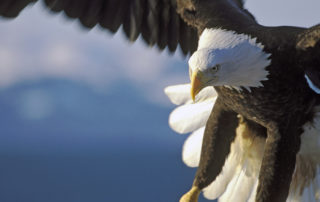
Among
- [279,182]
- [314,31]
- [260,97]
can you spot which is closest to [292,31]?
[314,31]

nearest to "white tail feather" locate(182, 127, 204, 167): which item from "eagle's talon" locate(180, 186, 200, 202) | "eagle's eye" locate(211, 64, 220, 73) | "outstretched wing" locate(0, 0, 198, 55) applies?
"eagle's talon" locate(180, 186, 200, 202)

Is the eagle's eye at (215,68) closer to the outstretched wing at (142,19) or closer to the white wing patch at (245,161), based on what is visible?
the white wing patch at (245,161)

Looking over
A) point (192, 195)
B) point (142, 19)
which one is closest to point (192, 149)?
point (192, 195)

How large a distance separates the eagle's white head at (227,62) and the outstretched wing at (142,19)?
26.3 inches

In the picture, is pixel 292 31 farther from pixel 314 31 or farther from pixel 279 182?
pixel 279 182

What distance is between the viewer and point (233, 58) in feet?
9.21

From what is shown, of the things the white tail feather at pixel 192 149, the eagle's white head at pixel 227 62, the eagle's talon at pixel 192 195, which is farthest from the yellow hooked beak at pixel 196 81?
the white tail feather at pixel 192 149

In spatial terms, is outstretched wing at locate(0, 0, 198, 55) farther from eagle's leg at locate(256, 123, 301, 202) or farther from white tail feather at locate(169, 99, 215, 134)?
eagle's leg at locate(256, 123, 301, 202)

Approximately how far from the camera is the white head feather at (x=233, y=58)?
2.75 meters

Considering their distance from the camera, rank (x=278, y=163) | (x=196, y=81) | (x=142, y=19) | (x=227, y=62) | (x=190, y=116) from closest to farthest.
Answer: (x=196, y=81)
(x=227, y=62)
(x=278, y=163)
(x=142, y=19)
(x=190, y=116)

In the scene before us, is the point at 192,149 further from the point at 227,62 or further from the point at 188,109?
the point at 227,62

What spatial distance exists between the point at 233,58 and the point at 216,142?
65 cm

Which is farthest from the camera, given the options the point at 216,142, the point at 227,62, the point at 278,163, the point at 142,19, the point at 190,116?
the point at 190,116

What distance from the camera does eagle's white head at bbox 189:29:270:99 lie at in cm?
270
